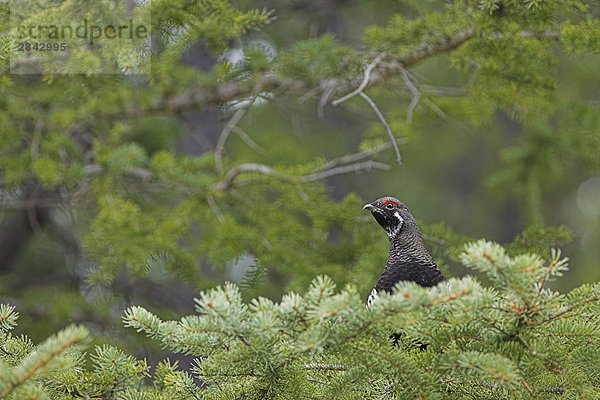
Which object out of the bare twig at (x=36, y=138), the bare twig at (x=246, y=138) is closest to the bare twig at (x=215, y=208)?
the bare twig at (x=246, y=138)

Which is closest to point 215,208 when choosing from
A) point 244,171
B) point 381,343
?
point 244,171

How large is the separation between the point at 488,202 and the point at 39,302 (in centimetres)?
739

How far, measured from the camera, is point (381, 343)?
1.97 meters

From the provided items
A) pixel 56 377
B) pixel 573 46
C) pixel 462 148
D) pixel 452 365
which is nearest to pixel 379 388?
pixel 452 365

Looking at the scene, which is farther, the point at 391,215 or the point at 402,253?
the point at 391,215

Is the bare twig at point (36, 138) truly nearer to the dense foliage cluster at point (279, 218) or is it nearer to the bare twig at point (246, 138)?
the dense foliage cluster at point (279, 218)

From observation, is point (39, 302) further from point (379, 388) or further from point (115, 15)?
point (379, 388)

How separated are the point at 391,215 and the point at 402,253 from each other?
33 cm

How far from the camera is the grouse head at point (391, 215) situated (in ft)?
12.8

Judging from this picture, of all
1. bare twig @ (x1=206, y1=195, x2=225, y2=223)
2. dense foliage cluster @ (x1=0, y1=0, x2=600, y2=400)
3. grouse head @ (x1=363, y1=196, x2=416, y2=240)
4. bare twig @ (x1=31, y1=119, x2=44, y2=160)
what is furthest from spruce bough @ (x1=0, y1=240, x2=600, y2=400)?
bare twig @ (x1=31, y1=119, x2=44, y2=160)

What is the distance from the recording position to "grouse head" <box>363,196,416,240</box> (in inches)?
154

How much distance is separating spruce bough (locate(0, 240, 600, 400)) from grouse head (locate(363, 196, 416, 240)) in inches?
68.9

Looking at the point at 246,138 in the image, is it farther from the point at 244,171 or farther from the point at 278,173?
the point at 278,173

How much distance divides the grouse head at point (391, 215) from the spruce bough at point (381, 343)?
175cm
